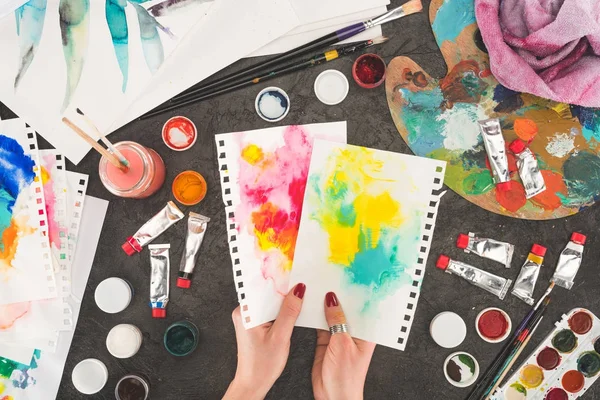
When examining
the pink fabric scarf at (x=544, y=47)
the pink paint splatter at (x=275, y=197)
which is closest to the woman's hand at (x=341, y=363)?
the pink paint splatter at (x=275, y=197)

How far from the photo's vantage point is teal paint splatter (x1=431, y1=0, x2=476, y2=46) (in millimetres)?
1113

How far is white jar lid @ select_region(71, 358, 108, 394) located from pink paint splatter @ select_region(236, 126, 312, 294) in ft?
1.64

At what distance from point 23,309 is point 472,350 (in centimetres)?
117

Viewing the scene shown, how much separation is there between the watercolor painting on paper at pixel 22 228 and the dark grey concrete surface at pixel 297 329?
116mm

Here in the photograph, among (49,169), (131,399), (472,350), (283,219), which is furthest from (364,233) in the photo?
(49,169)

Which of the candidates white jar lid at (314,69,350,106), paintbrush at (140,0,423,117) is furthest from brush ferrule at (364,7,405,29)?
white jar lid at (314,69,350,106)

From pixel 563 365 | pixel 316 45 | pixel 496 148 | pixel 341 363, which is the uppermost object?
pixel 316 45

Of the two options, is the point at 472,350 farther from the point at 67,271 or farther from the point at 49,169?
the point at 49,169

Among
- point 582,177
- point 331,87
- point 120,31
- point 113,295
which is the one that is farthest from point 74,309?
point 582,177

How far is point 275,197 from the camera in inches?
44.1

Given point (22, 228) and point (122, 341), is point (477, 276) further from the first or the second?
point (22, 228)

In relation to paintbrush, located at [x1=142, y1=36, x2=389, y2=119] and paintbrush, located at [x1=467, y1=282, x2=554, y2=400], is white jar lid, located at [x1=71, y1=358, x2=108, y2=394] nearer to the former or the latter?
paintbrush, located at [x1=142, y1=36, x2=389, y2=119]

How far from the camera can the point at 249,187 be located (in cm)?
112

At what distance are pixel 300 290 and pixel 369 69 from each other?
0.59m
